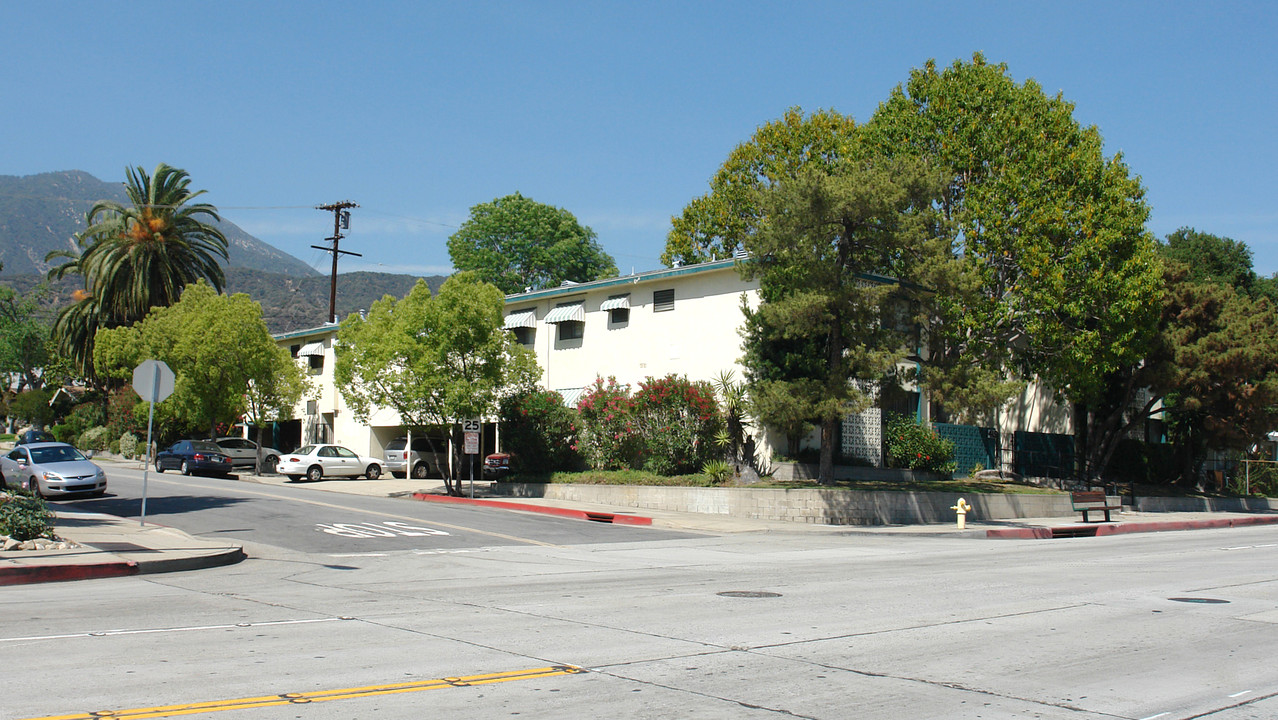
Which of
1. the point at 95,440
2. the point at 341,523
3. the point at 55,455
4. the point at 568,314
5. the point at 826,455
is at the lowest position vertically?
the point at 341,523

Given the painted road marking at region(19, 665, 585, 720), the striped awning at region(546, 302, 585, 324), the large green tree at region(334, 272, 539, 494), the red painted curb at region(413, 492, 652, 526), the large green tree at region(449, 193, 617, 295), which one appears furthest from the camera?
the large green tree at region(449, 193, 617, 295)

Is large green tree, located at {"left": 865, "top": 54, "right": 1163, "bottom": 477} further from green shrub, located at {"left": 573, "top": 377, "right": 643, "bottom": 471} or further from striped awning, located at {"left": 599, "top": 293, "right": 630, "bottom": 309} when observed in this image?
striped awning, located at {"left": 599, "top": 293, "right": 630, "bottom": 309}

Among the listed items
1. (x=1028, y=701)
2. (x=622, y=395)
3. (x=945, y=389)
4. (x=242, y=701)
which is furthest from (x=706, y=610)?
(x=622, y=395)

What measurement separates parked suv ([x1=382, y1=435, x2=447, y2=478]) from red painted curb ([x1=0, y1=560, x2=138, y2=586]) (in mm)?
26131

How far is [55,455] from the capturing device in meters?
25.8

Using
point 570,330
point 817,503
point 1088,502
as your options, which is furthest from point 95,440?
point 1088,502

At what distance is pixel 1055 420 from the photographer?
38.8 meters

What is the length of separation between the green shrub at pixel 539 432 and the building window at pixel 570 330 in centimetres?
393

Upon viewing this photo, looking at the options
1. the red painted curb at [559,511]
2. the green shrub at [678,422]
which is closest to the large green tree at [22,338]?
the red painted curb at [559,511]

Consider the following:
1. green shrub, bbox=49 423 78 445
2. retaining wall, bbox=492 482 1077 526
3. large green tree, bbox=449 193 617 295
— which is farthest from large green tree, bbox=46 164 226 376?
retaining wall, bbox=492 482 1077 526

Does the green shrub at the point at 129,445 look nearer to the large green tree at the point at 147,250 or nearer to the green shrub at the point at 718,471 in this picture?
the large green tree at the point at 147,250

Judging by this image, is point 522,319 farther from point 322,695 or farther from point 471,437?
point 322,695

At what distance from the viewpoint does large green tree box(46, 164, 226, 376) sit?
1922 inches

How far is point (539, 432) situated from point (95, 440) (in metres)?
37.9
